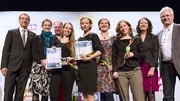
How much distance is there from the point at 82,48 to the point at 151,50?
98 cm

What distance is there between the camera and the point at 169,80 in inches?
145

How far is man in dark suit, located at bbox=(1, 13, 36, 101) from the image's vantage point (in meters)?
3.89

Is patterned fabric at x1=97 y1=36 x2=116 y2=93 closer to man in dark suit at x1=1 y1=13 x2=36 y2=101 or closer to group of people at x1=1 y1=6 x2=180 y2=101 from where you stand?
group of people at x1=1 y1=6 x2=180 y2=101

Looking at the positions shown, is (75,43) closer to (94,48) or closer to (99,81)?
(94,48)

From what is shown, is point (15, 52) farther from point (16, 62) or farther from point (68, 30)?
point (68, 30)

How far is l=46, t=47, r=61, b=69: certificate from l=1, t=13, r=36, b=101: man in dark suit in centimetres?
36

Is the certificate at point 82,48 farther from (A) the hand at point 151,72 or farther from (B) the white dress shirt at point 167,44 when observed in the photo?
Answer: (B) the white dress shirt at point 167,44

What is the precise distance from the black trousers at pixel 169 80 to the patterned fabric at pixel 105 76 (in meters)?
0.75

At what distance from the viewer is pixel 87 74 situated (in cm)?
358
